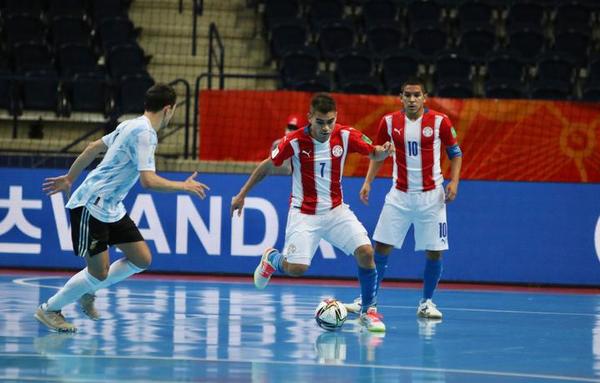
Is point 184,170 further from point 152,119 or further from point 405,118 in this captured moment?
point 152,119

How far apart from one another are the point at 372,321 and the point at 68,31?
1152 centimetres

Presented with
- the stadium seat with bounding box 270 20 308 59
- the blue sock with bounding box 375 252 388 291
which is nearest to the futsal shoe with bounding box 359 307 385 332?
the blue sock with bounding box 375 252 388 291

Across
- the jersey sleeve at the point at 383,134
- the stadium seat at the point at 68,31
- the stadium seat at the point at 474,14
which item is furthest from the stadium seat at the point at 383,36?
the jersey sleeve at the point at 383,134

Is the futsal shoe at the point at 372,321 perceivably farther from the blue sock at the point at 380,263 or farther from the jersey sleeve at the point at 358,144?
the jersey sleeve at the point at 358,144

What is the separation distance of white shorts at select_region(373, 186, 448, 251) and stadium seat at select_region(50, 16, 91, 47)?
10.0m

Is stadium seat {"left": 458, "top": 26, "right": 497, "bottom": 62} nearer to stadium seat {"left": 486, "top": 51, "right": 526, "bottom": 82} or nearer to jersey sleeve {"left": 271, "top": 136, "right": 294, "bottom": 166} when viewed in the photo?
stadium seat {"left": 486, "top": 51, "right": 526, "bottom": 82}

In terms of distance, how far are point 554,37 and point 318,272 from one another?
8.11 m

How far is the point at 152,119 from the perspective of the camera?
870 cm

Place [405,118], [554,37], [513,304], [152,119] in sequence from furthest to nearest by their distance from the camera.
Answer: [554,37], [513,304], [405,118], [152,119]

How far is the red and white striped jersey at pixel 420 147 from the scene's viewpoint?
10586 mm

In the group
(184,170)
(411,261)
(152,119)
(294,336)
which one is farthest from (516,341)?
(184,170)

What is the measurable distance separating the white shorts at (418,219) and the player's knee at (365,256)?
3.30 ft

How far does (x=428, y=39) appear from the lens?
1955 centimetres

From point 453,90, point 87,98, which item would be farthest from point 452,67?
point 87,98
